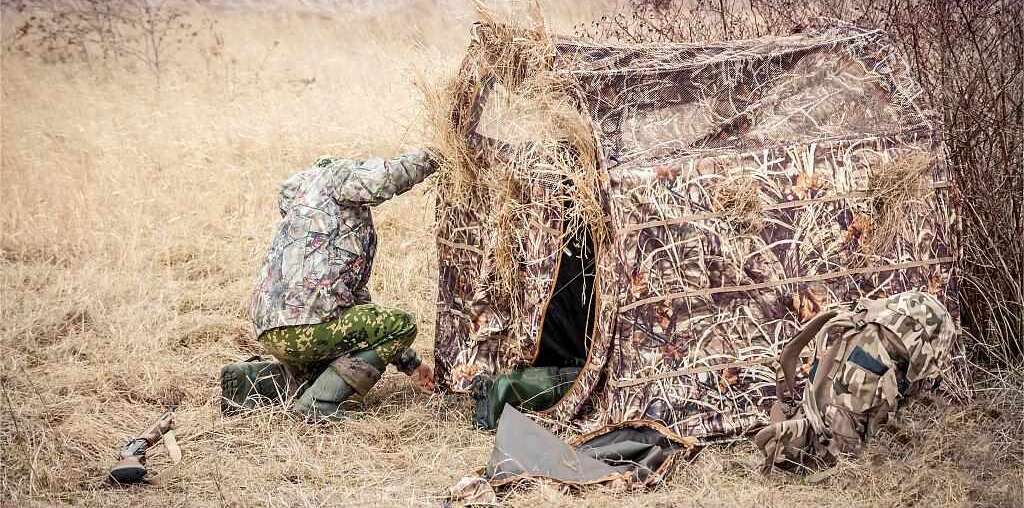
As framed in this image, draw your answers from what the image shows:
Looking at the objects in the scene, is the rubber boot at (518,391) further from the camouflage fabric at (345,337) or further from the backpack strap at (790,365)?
the backpack strap at (790,365)

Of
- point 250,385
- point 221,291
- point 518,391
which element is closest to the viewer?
point 518,391

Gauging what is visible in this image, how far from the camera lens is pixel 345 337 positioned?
4.76m

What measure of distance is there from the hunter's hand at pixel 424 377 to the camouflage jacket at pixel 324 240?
56cm

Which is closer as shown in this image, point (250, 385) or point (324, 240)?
point (324, 240)

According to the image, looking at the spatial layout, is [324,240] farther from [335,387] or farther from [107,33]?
[107,33]

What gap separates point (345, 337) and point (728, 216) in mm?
1810

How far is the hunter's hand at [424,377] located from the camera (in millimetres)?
5141

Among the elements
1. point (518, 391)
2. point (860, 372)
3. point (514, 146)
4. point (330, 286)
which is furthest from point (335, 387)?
point (860, 372)

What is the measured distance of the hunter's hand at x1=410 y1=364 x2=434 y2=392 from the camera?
5.14m

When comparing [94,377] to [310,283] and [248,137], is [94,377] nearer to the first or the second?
[310,283]

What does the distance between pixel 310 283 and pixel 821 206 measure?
2.24 metres

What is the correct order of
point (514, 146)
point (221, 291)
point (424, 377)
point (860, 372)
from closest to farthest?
point (860, 372)
point (514, 146)
point (424, 377)
point (221, 291)

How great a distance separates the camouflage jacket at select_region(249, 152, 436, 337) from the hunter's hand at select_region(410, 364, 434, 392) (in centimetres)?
56

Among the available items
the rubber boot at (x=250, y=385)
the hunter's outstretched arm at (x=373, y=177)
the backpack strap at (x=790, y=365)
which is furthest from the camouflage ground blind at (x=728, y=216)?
the rubber boot at (x=250, y=385)
